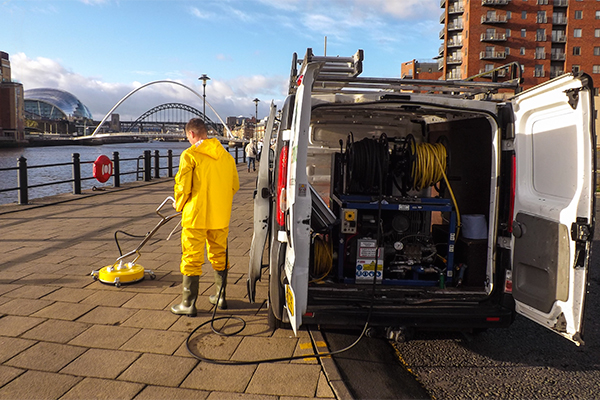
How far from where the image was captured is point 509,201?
3.59m

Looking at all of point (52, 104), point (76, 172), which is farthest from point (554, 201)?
point (52, 104)

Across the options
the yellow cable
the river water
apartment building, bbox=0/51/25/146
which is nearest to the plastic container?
the yellow cable

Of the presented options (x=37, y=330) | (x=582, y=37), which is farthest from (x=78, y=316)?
(x=582, y=37)

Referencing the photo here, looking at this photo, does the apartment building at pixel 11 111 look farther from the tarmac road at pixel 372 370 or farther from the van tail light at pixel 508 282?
the van tail light at pixel 508 282

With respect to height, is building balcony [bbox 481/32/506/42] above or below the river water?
above

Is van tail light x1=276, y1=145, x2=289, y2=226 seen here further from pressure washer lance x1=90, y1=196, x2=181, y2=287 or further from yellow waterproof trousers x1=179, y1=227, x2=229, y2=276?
pressure washer lance x1=90, y1=196, x2=181, y2=287

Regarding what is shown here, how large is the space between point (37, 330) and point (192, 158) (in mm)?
1897

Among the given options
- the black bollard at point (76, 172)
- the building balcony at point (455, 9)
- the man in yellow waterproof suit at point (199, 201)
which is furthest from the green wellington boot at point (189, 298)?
the building balcony at point (455, 9)

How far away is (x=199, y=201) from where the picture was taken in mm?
4055

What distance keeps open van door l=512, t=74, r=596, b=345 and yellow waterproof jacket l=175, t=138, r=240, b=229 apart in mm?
2471

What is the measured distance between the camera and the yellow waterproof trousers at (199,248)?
411cm

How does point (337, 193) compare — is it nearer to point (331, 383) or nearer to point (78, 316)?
point (331, 383)

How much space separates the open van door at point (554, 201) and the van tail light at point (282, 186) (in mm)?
1768

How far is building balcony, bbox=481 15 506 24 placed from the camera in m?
69.2
